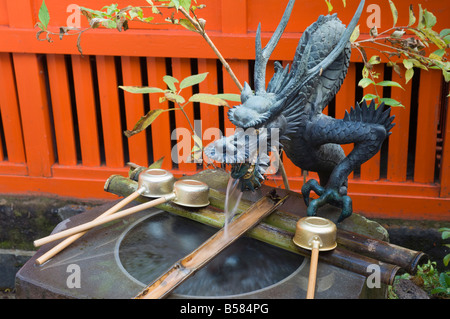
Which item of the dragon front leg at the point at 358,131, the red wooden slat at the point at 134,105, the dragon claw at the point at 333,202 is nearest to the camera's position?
the dragon front leg at the point at 358,131

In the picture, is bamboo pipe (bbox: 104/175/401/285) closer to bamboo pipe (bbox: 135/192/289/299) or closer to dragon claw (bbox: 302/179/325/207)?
bamboo pipe (bbox: 135/192/289/299)

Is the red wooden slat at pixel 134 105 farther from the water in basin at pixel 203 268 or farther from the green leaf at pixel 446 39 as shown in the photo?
the green leaf at pixel 446 39

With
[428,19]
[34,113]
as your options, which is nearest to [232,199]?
[428,19]

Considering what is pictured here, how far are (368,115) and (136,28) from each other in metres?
2.47

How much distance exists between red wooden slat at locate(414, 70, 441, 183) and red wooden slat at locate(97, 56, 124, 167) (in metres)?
2.51

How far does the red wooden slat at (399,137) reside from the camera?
3.83m

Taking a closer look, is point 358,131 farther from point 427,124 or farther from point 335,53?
point 427,124

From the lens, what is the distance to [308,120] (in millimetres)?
2170

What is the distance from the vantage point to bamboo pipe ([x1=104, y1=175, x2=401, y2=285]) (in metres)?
1.93

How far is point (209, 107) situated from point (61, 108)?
1344 millimetres

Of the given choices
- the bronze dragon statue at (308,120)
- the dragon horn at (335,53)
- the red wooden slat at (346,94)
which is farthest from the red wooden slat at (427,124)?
the dragon horn at (335,53)

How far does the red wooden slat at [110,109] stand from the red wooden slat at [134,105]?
0.10m

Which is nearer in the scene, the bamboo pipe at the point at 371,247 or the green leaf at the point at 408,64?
the bamboo pipe at the point at 371,247

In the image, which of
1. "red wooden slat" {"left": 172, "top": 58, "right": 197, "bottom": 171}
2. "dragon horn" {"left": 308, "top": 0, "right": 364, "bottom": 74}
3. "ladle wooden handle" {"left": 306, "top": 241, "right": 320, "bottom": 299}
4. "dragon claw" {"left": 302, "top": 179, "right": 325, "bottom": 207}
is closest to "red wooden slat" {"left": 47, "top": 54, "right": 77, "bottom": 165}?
"red wooden slat" {"left": 172, "top": 58, "right": 197, "bottom": 171}
